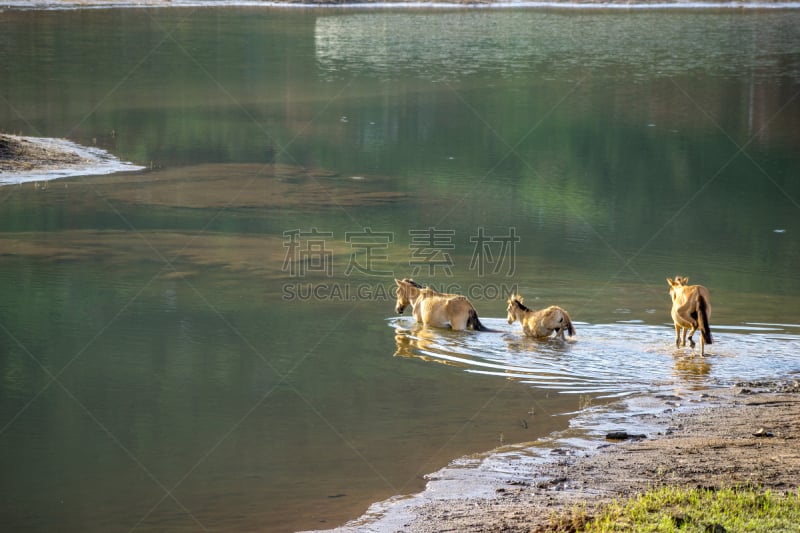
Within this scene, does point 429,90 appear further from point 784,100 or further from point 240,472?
point 240,472

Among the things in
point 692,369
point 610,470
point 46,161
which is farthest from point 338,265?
point 46,161

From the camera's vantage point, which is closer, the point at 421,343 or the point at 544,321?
the point at 544,321

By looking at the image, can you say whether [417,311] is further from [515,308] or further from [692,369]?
[692,369]

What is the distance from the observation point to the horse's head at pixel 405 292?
14430 millimetres

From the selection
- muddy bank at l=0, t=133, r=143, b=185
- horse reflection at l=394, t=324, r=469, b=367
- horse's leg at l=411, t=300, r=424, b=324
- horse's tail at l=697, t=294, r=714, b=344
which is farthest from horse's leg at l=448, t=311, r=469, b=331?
muddy bank at l=0, t=133, r=143, b=185

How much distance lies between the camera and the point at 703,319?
1273 cm

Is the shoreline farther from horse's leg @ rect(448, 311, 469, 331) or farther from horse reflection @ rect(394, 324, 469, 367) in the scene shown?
horse's leg @ rect(448, 311, 469, 331)

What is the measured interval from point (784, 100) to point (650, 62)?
31.2ft

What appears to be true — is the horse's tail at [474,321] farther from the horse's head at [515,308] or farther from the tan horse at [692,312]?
the tan horse at [692,312]

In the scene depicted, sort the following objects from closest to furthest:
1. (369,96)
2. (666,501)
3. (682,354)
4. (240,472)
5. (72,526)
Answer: (666,501)
(72,526)
(240,472)
(682,354)
(369,96)

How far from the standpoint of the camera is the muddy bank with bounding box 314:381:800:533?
8.09 metres

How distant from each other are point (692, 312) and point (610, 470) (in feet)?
15.0

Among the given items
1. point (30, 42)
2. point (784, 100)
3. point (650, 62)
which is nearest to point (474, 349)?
point (784, 100)

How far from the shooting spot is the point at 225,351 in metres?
13.0
